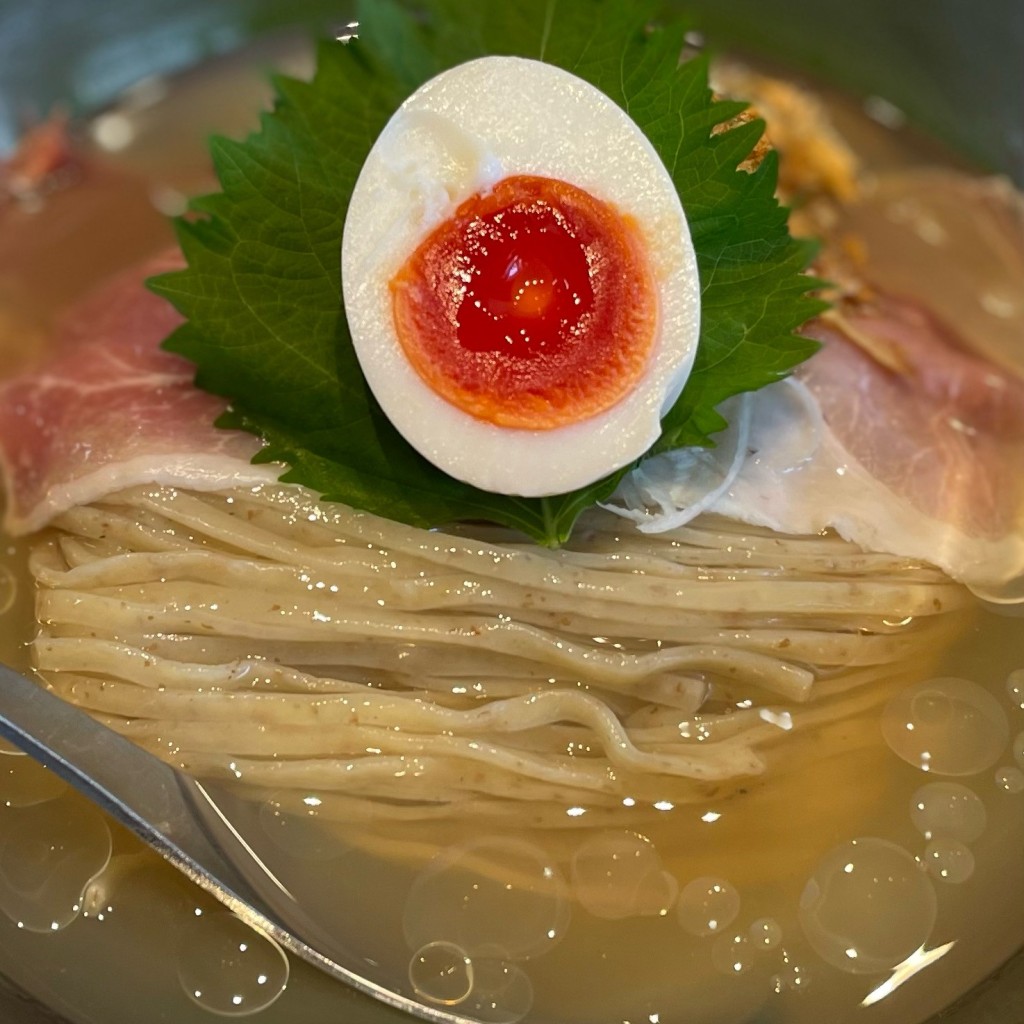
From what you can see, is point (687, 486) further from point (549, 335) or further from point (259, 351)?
point (259, 351)

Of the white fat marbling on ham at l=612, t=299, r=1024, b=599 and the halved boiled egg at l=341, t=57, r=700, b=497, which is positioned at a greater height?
the halved boiled egg at l=341, t=57, r=700, b=497

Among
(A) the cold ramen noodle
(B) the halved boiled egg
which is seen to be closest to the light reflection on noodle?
(A) the cold ramen noodle

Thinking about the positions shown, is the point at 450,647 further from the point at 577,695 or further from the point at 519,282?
the point at 519,282

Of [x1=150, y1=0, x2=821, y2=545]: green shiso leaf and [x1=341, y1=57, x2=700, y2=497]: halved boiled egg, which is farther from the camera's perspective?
[x1=150, y1=0, x2=821, y2=545]: green shiso leaf

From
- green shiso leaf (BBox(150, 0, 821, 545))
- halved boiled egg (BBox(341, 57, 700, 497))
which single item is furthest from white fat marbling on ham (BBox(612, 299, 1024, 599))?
halved boiled egg (BBox(341, 57, 700, 497))

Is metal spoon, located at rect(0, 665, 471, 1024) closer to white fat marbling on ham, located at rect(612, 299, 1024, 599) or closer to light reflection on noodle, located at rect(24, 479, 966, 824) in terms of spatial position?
light reflection on noodle, located at rect(24, 479, 966, 824)
